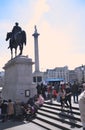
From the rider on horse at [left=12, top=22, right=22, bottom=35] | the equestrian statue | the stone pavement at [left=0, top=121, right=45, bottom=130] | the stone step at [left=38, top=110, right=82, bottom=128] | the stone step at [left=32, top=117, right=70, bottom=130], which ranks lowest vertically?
the stone pavement at [left=0, top=121, right=45, bottom=130]

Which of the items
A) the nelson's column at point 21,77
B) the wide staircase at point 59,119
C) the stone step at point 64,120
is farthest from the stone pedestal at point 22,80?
the stone step at point 64,120

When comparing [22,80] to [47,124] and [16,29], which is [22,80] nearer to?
[16,29]

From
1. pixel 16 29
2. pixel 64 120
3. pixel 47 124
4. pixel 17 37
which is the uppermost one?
pixel 16 29

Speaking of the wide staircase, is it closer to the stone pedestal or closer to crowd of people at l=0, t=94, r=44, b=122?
crowd of people at l=0, t=94, r=44, b=122

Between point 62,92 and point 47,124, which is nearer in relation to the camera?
point 47,124

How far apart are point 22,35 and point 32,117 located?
7.61 metres

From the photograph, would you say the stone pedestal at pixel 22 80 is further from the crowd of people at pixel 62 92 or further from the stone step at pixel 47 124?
the stone step at pixel 47 124

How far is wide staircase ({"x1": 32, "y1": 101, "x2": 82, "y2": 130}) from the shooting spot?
12836mm

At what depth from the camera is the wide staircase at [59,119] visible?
12.8 meters

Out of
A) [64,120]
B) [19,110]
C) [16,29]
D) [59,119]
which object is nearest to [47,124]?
[59,119]

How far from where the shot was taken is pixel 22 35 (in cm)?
2272

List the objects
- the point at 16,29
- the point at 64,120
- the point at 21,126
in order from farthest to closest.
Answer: the point at 16,29
the point at 21,126
the point at 64,120

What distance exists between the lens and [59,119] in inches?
563

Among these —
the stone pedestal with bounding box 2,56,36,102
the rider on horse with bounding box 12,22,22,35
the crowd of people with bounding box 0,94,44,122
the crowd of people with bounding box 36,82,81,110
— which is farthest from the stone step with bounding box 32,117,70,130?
the rider on horse with bounding box 12,22,22,35
